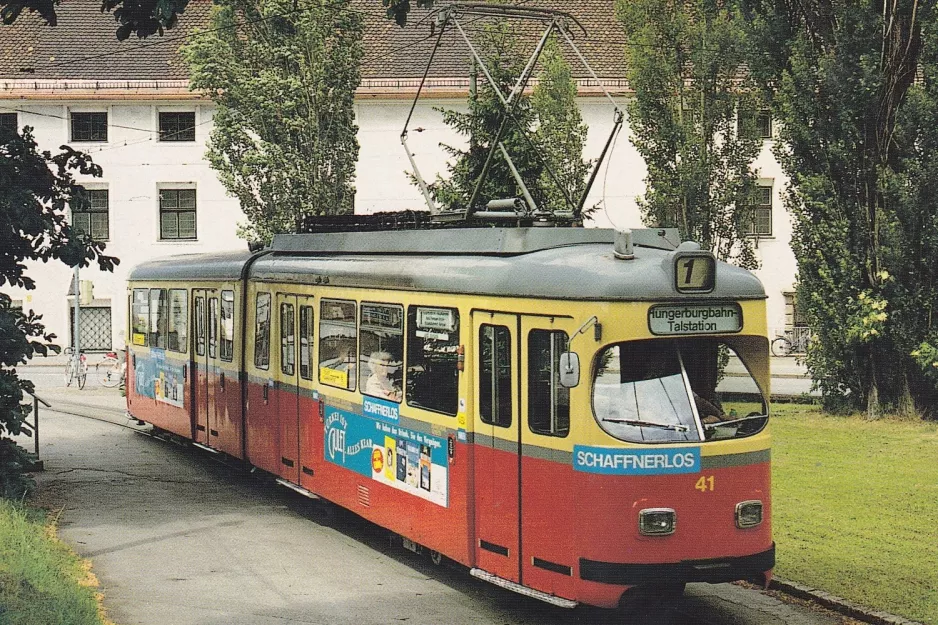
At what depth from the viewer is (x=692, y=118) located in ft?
97.5

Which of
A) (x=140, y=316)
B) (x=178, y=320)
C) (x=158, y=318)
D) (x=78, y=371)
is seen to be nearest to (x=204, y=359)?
(x=178, y=320)

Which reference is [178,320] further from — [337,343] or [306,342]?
[337,343]

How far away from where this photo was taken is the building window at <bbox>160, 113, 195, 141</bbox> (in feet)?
141

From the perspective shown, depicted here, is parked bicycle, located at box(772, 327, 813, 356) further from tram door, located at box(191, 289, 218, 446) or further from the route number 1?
the route number 1

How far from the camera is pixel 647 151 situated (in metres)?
29.6

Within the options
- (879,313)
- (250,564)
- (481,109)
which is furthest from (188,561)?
(879,313)

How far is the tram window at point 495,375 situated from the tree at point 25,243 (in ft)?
21.7

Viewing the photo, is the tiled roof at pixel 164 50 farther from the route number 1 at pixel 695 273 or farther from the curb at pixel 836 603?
the route number 1 at pixel 695 273

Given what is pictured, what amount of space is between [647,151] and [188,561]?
1893 centimetres

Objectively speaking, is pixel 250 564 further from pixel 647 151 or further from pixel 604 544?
pixel 647 151

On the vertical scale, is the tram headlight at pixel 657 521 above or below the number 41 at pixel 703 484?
below

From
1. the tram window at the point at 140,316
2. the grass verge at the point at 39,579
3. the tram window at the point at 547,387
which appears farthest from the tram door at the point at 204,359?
the tram window at the point at 547,387

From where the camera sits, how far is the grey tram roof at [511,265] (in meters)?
9.97

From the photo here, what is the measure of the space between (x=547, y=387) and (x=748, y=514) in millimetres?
1718
